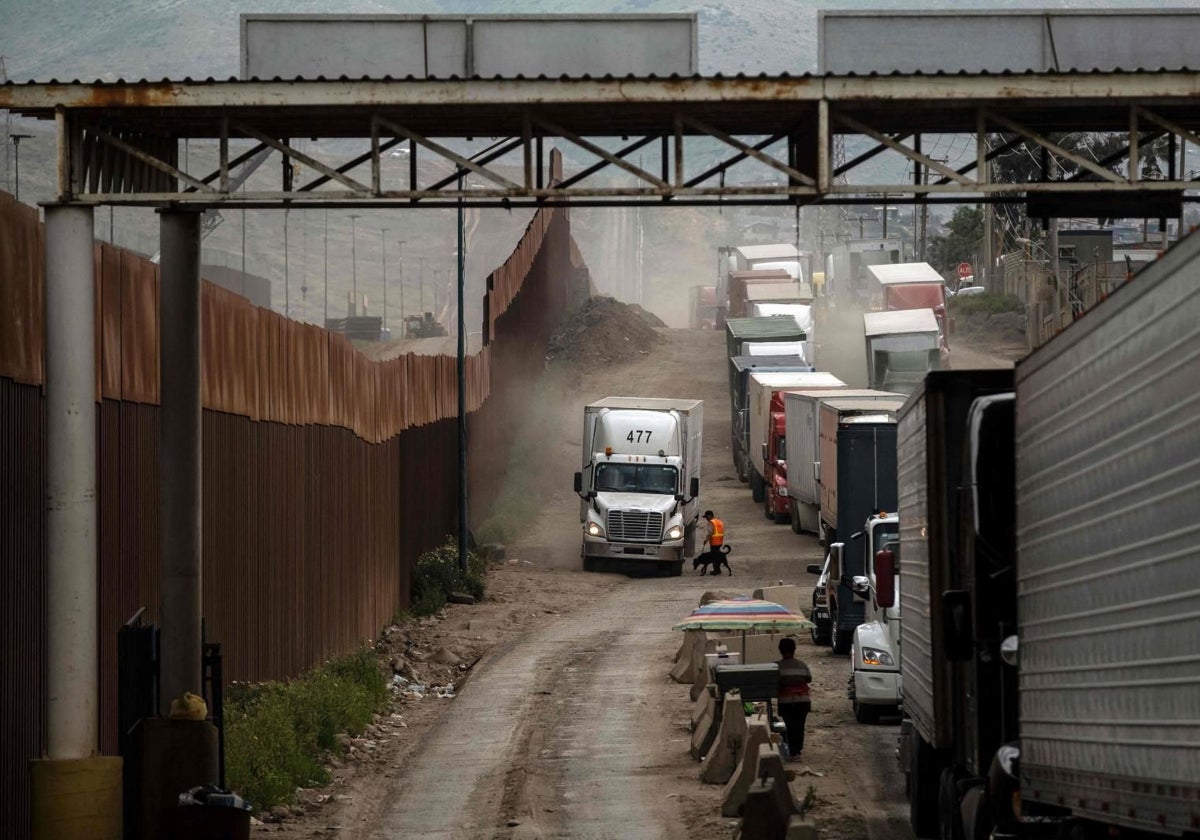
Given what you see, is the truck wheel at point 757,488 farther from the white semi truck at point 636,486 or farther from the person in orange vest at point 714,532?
the person in orange vest at point 714,532

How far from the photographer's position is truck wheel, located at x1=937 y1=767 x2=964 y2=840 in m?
13.5

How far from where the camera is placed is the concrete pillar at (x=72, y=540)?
14766 mm

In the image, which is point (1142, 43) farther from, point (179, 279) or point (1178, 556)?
point (1178, 556)

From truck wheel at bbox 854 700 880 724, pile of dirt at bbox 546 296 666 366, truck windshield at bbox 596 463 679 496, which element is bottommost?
truck wheel at bbox 854 700 880 724

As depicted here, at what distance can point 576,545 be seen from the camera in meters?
49.2

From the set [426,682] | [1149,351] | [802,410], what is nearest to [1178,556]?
[1149,351]

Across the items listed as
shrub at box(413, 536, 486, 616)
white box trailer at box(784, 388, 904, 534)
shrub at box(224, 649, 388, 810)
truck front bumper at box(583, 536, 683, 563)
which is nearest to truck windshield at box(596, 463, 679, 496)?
truck front bumper at box(583, 536, 683, 563)

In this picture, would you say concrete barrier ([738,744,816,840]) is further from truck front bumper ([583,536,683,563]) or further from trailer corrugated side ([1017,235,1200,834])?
truck front bumper ([583,536,683,563])

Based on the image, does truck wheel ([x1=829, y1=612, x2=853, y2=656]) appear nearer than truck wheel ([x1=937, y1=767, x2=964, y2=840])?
No

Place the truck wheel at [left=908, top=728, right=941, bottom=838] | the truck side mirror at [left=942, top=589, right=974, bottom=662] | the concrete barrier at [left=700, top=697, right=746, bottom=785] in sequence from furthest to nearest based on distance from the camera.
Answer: the concrete barrier at [left=700, top=697, right=746, bottom=785] → the truck wheel at [left=908, top=728, right=941, bottom=838] → the truck side mirror at [left=942, top=589, right=974, bottom=662]

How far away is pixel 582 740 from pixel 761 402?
106 feet

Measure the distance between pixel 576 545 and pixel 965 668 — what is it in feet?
119

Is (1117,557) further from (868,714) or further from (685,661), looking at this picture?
(685,661)

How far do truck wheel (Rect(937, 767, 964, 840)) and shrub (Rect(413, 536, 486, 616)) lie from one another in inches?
864
